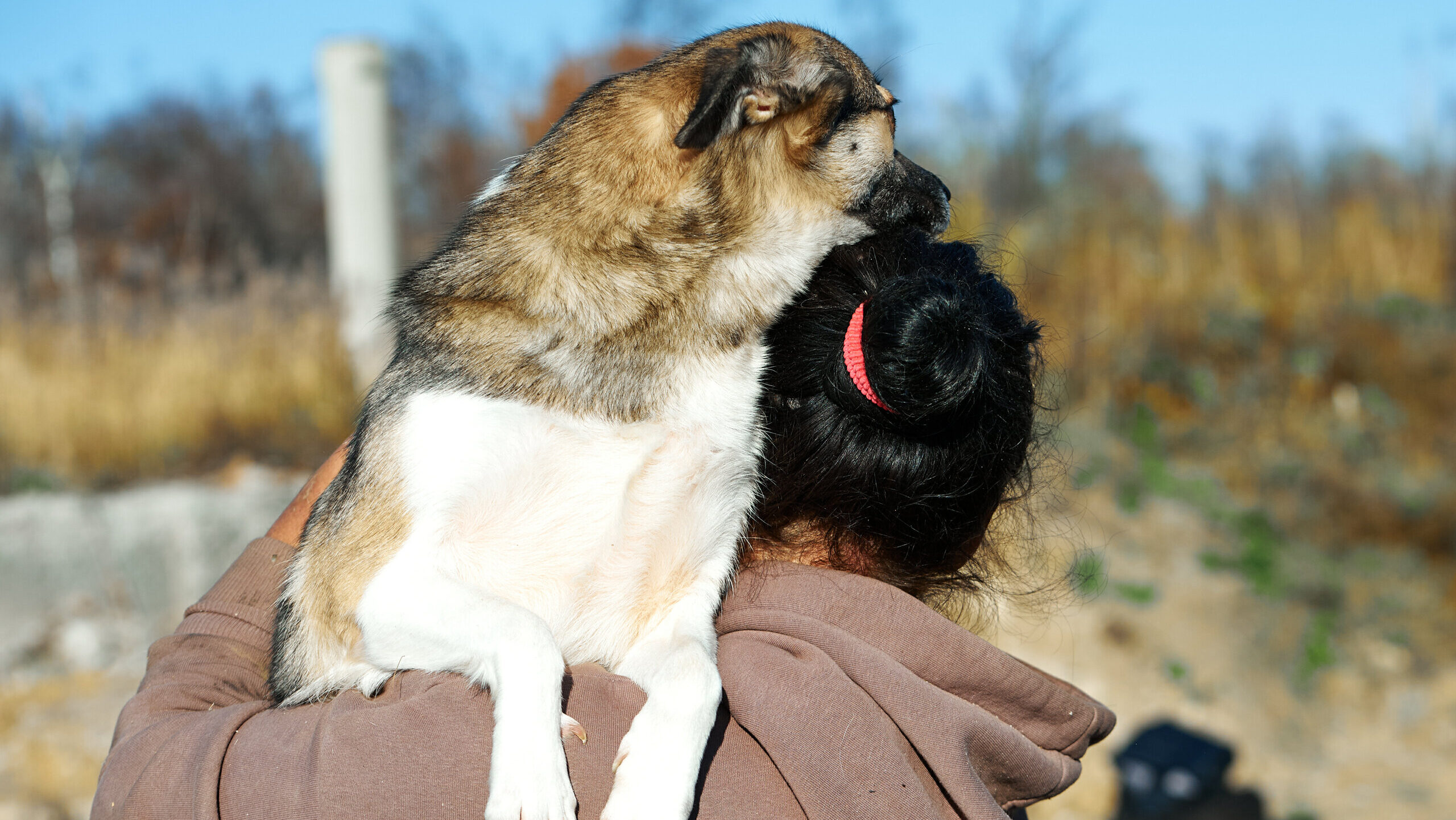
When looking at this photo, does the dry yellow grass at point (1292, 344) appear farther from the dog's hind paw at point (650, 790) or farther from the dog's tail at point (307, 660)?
the dog's hind paw at point (650, 790)

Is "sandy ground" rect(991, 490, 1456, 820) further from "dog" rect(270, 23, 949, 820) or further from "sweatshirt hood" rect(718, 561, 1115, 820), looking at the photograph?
"dog" rect(270, 23, 949, 820)

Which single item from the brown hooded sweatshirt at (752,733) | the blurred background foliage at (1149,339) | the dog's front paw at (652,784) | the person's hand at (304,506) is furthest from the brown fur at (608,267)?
the blurred background foliage at (1149,339)

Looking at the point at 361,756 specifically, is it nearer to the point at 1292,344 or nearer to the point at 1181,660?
the point at 1181,660

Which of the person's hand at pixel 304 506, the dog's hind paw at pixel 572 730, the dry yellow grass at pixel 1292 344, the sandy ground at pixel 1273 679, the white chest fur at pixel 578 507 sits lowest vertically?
the person's hand at pixel 304 506

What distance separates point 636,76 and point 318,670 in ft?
4.36

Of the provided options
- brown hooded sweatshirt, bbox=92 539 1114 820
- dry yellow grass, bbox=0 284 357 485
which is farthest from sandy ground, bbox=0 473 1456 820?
brown hooded sweatshirt, bbox=92 539 1114 820

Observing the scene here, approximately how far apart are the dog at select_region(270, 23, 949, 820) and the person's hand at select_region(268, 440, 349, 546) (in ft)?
0.36

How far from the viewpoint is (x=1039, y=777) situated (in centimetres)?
163

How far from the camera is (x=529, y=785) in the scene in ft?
→ 4.35

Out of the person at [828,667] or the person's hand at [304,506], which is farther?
the person's hand at [304,506]

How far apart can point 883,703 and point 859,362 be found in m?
0.51

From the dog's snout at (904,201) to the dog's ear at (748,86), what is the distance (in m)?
0.23

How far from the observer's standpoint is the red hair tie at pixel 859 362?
5.11ft

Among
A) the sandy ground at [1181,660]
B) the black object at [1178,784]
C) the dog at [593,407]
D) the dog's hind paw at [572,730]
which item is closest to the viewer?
the dog's hind paw at [572,730]
